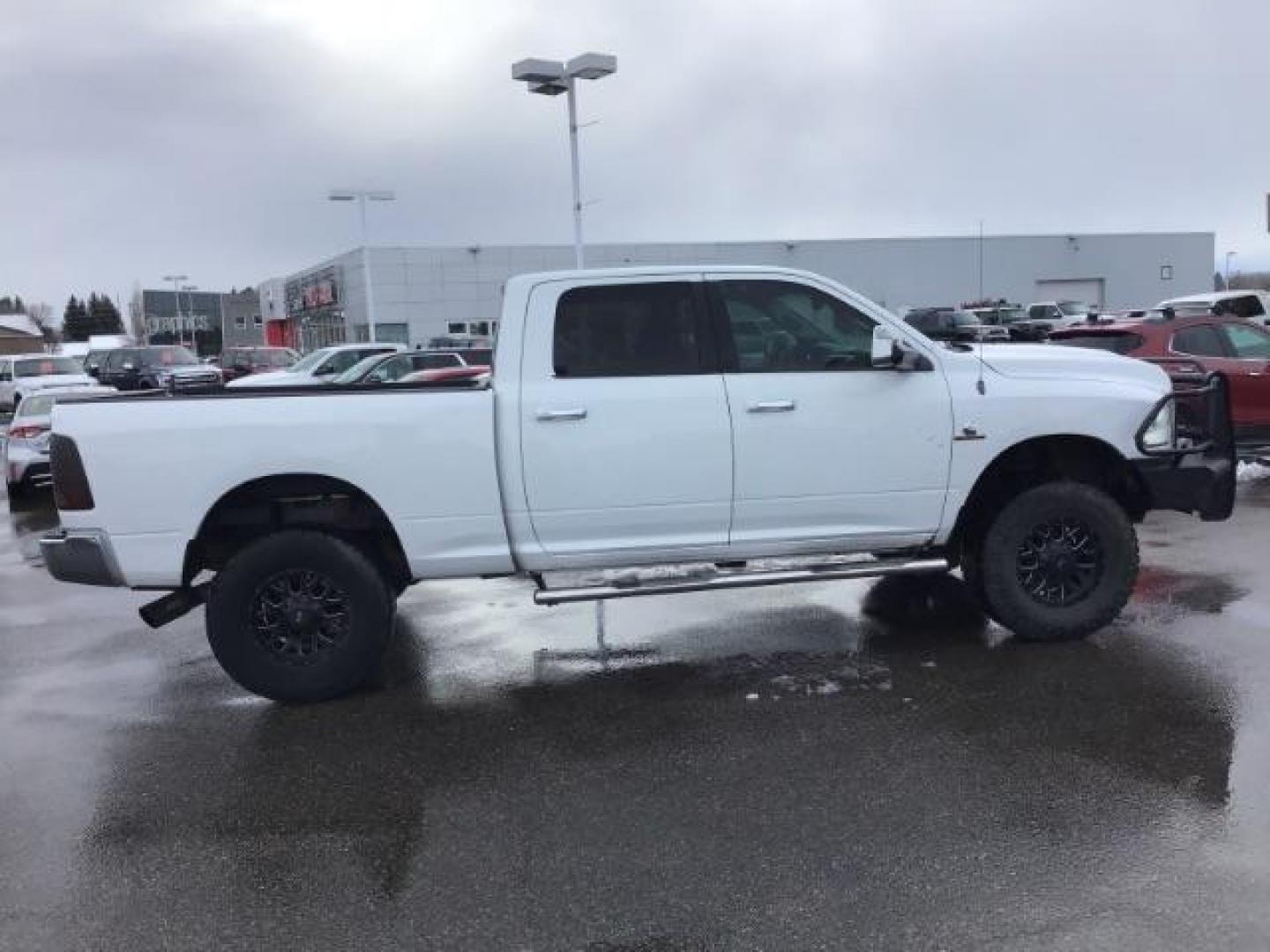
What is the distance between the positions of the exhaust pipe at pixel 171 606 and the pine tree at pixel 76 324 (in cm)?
14247

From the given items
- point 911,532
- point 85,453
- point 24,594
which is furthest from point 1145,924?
point 24,594

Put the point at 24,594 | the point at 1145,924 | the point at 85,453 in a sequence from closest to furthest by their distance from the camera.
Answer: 1. the point at 1145,924
2. the point at 85,453
3. the point at 24,594

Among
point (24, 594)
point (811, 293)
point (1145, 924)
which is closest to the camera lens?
point (1145, 924)

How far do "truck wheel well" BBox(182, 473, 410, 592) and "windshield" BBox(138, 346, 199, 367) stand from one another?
29.4m

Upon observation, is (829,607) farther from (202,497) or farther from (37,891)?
(37,891)

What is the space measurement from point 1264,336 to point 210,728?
11.5 meters

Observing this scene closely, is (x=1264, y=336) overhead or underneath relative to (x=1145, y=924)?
overhead

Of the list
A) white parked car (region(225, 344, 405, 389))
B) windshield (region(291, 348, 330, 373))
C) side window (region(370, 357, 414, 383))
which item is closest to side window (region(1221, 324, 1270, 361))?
side window (region(370, 357, 414, 383))

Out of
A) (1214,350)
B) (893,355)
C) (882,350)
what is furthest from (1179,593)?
(1214,350)

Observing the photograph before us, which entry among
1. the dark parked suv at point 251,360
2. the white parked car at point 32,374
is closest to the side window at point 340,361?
the white parked car at point 32,374

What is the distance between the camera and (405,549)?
5.51 meters

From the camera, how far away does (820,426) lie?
18.6 feet

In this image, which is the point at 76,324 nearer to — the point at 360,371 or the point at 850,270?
the point at 850,270

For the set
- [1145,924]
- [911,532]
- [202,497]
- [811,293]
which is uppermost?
[811,293]
